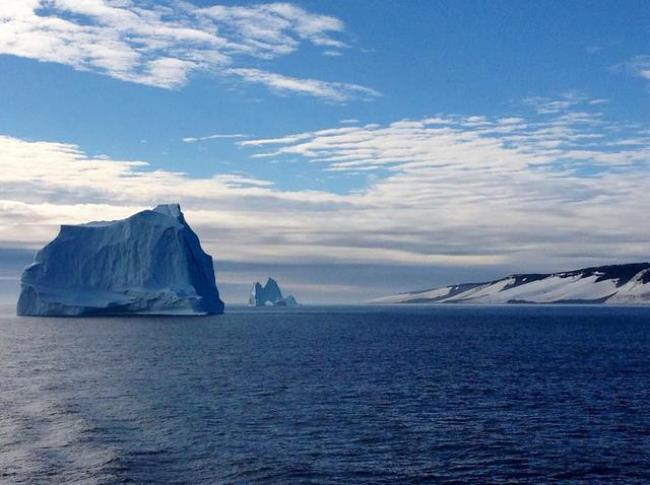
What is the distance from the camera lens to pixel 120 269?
140m

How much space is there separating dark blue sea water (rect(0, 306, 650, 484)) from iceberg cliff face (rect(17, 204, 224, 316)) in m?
70.1

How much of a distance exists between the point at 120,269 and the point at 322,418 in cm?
11242

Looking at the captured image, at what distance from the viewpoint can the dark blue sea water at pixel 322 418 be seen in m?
→ 26.3

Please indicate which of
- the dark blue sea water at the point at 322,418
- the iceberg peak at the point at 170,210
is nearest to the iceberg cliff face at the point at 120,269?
the iceberg peak at the point at 170,210

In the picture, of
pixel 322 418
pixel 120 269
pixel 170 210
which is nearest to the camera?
pixel 322 418

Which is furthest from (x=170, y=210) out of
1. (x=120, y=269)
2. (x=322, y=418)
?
(x=322, y=418)

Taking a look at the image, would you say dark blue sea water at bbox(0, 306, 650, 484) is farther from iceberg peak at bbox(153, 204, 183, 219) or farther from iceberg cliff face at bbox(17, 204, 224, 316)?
iceberg peak at bbox(153, 204, 183, 219)

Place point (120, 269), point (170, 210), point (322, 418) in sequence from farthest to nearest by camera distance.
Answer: point (170, 210) < point (120, 269) < point (322, 418)

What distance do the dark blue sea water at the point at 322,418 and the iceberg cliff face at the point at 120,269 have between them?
230ft

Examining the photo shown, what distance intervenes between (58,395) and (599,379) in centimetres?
3850

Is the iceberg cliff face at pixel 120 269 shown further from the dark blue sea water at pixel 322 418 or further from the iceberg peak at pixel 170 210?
the dark blue sea water at pixel 322 418

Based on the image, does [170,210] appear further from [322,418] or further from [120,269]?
[322,418]

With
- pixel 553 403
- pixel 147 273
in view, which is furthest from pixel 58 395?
pixel 147 273

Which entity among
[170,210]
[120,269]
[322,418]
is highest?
[170,210]
